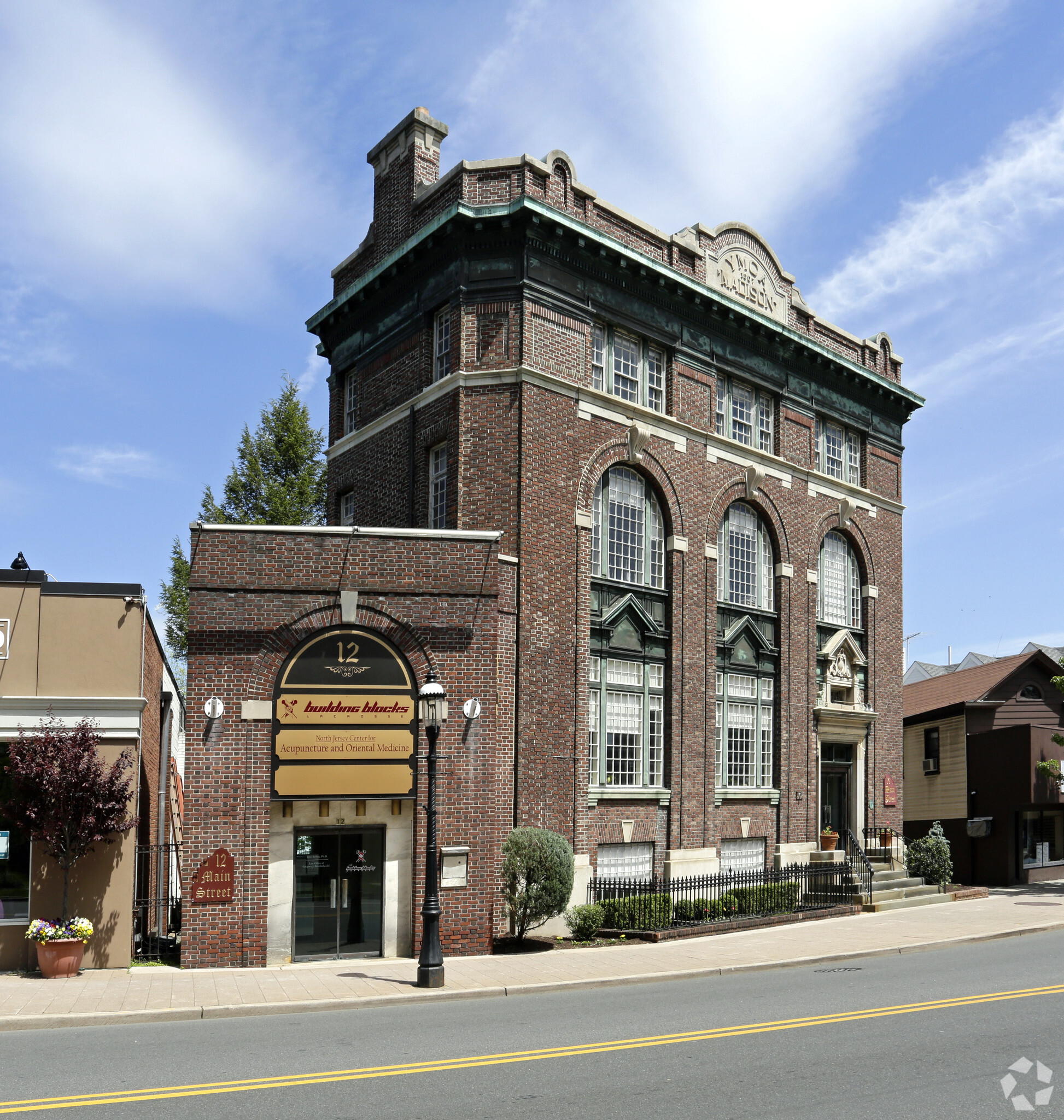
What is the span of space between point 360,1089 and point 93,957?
1033 centimetres

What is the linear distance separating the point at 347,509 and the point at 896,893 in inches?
670

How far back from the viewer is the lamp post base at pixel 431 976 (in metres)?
16.3

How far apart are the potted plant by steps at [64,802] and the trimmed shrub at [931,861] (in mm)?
20793

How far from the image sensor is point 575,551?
79.7 feet

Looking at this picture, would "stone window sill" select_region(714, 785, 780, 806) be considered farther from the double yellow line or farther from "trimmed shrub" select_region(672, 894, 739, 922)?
the double yellow line

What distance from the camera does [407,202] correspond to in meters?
26.9

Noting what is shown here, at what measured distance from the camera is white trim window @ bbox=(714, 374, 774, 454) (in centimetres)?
2853

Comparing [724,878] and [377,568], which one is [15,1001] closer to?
[377,568]

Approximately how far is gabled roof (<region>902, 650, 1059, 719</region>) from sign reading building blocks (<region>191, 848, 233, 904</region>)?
25972 mm

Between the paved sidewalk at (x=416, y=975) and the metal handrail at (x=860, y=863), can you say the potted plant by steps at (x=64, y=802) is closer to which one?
the paved sidewalk at (x=416, y=975)

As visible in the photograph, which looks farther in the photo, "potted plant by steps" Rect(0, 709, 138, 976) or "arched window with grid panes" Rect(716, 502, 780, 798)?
"arched window with grid panes" Rect(716, 502, 780, 798)

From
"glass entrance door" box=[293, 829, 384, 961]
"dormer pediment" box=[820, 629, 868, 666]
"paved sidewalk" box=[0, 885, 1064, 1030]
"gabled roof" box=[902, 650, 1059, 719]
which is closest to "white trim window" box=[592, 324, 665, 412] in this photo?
"dormer pediment" box=[820, 629, 868, 666]

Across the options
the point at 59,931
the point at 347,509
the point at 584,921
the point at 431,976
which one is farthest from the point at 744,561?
the point at 59,931

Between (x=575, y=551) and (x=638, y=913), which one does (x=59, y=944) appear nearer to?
(x=638, y=913)
